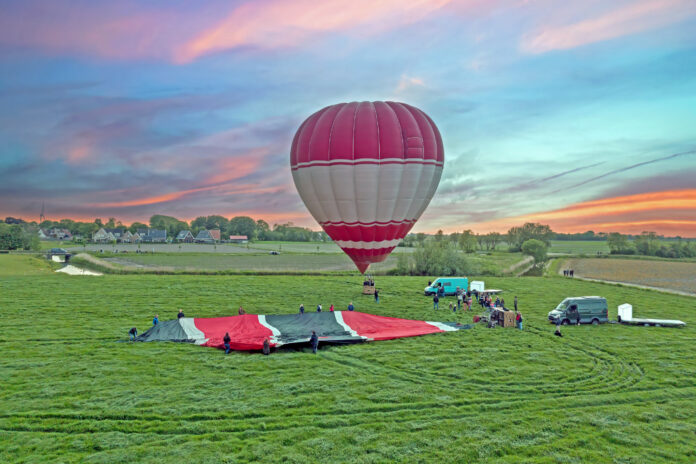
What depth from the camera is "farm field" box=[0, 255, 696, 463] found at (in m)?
12.0

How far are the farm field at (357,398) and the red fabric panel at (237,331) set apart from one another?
974 millimetres

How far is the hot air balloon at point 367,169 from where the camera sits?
25.9 m

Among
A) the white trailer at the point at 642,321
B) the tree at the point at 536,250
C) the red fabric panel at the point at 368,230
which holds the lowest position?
the white trailer at the point at 642,321

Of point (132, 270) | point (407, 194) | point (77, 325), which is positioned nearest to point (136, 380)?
point (77, 325)

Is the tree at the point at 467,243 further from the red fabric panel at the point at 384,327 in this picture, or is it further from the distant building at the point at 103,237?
the distant building at the point at 103,237

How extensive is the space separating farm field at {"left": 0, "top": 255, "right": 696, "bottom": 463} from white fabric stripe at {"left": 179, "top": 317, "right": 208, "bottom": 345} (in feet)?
3.58

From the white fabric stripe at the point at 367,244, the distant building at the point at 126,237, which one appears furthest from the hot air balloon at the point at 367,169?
the distant building at the point at 126,237

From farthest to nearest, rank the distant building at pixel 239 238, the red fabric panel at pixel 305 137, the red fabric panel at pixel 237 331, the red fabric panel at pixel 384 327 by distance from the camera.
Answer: the distant building at pixel 239 238 → the red fabric panel at pixel 305 137 → the red fabric panel at pixel 384 327 → the red fabric panel at pixel 237 331

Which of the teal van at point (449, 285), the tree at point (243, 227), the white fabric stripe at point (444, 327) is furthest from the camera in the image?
the tree at point (243, 227)

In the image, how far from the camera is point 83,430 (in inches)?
514

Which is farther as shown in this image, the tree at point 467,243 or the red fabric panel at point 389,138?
the tree at point 467,243

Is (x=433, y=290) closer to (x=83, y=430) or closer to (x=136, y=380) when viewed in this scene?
(x=136, y=380)

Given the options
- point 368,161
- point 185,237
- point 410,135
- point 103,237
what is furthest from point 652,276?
point 103,237

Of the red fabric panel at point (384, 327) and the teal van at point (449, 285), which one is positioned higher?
the teal van at point (449, 285)
